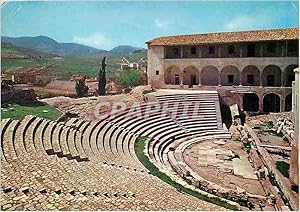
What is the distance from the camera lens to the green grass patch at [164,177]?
32.5 feet

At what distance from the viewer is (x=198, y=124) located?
63.0 ft

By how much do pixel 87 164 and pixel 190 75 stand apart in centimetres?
1928

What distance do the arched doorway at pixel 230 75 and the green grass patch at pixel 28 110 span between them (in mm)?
15426

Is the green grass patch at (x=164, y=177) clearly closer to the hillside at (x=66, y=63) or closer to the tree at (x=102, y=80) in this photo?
the hillside at (x=66, y=63)

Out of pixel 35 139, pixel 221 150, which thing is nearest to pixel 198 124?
pixel 221 150

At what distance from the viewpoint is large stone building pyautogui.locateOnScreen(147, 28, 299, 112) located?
79.1 ft

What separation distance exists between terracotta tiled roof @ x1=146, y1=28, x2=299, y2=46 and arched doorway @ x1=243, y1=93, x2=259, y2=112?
433 centimetres

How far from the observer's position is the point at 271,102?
83.2ft

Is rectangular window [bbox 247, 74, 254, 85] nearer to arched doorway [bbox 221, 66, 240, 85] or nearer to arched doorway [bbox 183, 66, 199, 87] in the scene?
arched doorway [bbox 221, 66, 240, 85]

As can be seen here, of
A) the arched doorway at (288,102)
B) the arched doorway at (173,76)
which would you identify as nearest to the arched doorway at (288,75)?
the arched doorway at (288,102)

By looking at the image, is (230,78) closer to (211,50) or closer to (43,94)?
(211,50)

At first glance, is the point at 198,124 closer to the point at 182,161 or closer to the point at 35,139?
the point at 182,161

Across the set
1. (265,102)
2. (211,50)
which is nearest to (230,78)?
(211,50)

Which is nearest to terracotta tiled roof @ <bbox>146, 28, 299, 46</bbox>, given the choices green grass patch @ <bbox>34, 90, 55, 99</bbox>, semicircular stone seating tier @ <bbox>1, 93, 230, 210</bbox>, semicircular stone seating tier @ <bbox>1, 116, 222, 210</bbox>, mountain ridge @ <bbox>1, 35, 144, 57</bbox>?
mountain ridge @ <bbox>1, 35, 144, 57</bbox>
